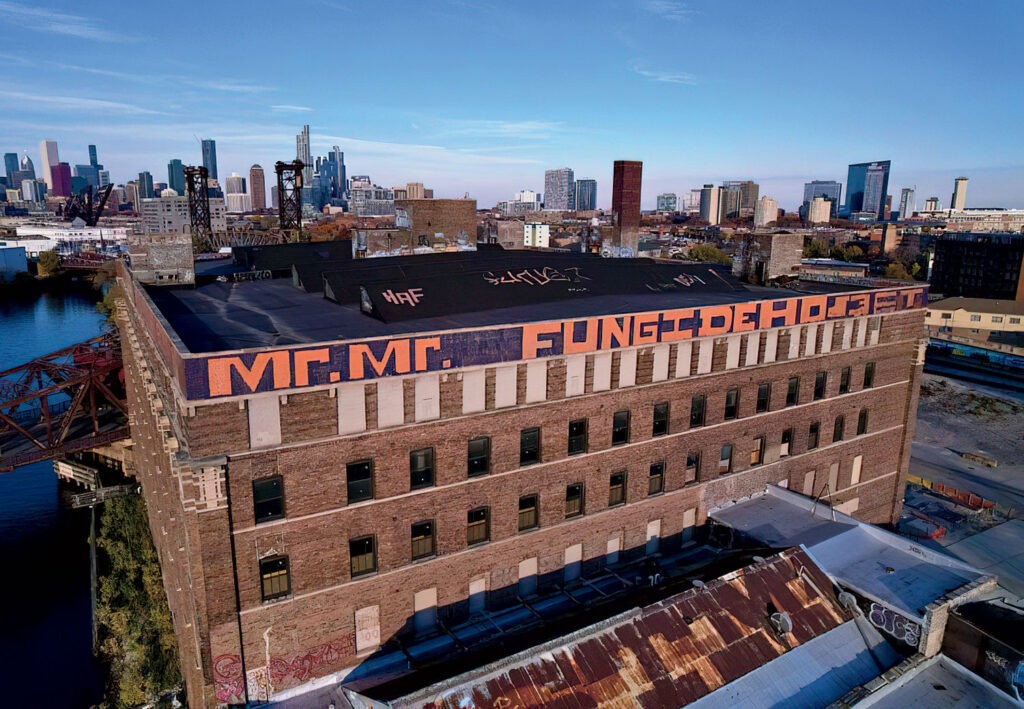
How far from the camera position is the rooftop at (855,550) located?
29641 mm

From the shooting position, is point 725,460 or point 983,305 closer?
point 725,460

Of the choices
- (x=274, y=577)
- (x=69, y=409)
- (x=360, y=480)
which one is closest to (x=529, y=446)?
(x=360, y=480)

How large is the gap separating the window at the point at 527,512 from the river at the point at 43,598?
2951 cm

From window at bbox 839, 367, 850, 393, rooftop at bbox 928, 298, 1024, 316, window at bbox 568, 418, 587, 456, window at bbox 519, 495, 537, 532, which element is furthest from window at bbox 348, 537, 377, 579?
rooftop at bbox 928, 298, 1024, 316

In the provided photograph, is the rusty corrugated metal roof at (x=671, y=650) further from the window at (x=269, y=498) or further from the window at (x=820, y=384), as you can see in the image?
the window at (x=820, y=384)

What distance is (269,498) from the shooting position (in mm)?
23953

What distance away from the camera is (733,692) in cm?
2403

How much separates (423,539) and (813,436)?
25.5m

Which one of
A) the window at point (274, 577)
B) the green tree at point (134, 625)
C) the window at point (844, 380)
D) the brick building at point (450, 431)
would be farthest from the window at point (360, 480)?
the window at point (844, 380)

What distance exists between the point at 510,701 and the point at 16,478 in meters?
68.3

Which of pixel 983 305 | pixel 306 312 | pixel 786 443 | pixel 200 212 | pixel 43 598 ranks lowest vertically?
pixel 43 598

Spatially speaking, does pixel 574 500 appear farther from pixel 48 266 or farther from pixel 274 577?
pixel 48 266

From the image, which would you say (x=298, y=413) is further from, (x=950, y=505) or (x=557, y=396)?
(x=950, y=505)

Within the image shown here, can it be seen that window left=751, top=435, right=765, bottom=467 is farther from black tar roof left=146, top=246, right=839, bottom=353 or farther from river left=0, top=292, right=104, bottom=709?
river left=0, top=292, right=104, bottom=709
